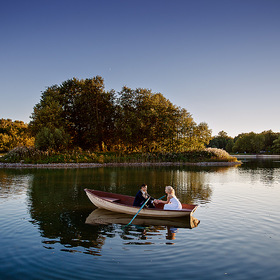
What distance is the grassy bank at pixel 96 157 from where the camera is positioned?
1715 inches

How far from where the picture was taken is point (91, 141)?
58.7 metres

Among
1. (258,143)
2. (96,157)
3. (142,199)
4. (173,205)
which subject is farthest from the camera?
(258,143)

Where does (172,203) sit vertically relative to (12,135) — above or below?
below

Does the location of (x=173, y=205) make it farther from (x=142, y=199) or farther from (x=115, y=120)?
(x=115, y=120)

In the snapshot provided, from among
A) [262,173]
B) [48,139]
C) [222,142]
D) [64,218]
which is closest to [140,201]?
[64,218]

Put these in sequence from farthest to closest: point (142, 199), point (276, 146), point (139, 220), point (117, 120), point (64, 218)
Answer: point (276, 146) → point (117, 120) → point (142, 199) → point (139, 220) → point (64, 218)

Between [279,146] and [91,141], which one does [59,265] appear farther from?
[279,146]

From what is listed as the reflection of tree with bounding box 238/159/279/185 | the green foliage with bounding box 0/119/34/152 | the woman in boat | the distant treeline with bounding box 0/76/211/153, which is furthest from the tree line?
the woman in boat

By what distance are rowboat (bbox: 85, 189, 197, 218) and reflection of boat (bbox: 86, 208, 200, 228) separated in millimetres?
229

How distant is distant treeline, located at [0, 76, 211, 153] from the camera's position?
54781 millimetres

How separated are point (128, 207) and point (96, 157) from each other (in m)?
34.4

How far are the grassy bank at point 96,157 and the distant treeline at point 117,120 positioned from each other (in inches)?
165

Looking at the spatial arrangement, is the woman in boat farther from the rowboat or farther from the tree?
the tree

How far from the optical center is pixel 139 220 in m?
12.9
